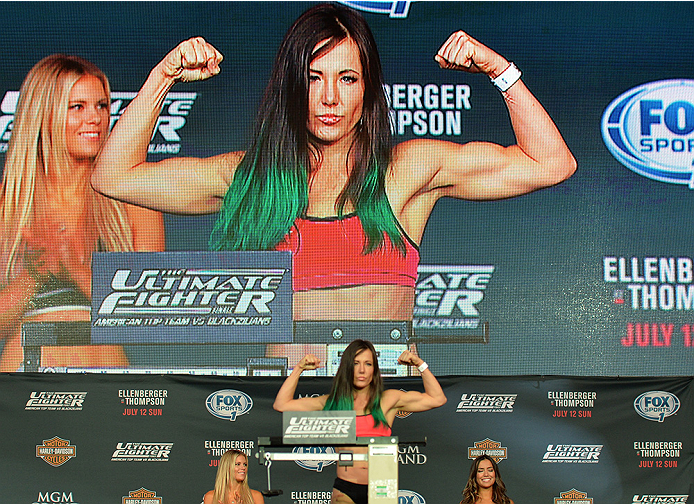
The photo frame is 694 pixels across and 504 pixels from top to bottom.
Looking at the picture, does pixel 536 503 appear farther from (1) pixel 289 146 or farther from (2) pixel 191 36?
(2) pixel 191 36

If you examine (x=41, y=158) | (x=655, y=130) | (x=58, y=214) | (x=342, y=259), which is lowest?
(x=342, y=259)

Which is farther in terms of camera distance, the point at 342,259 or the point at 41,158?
the point at 41,158

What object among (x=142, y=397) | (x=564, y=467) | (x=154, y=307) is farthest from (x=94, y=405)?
(x=564, y=467)

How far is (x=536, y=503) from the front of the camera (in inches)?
197

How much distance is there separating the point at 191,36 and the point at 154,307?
→ 1.89m

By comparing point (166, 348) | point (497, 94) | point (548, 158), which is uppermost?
point (497, 94)

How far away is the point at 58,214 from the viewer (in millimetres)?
5637

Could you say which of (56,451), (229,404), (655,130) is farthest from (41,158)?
(655,130)

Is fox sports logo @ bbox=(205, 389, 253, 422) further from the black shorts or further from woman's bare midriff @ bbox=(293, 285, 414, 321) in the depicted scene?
the black shorts

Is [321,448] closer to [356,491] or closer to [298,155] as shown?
[356,491]

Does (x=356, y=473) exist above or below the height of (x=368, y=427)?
below

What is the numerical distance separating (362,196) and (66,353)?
221cm

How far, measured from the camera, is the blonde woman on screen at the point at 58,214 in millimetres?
5508

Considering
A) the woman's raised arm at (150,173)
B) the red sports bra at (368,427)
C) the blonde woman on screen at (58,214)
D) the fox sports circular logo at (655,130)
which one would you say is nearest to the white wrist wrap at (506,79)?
the fox sports circular logo at (655,130)
